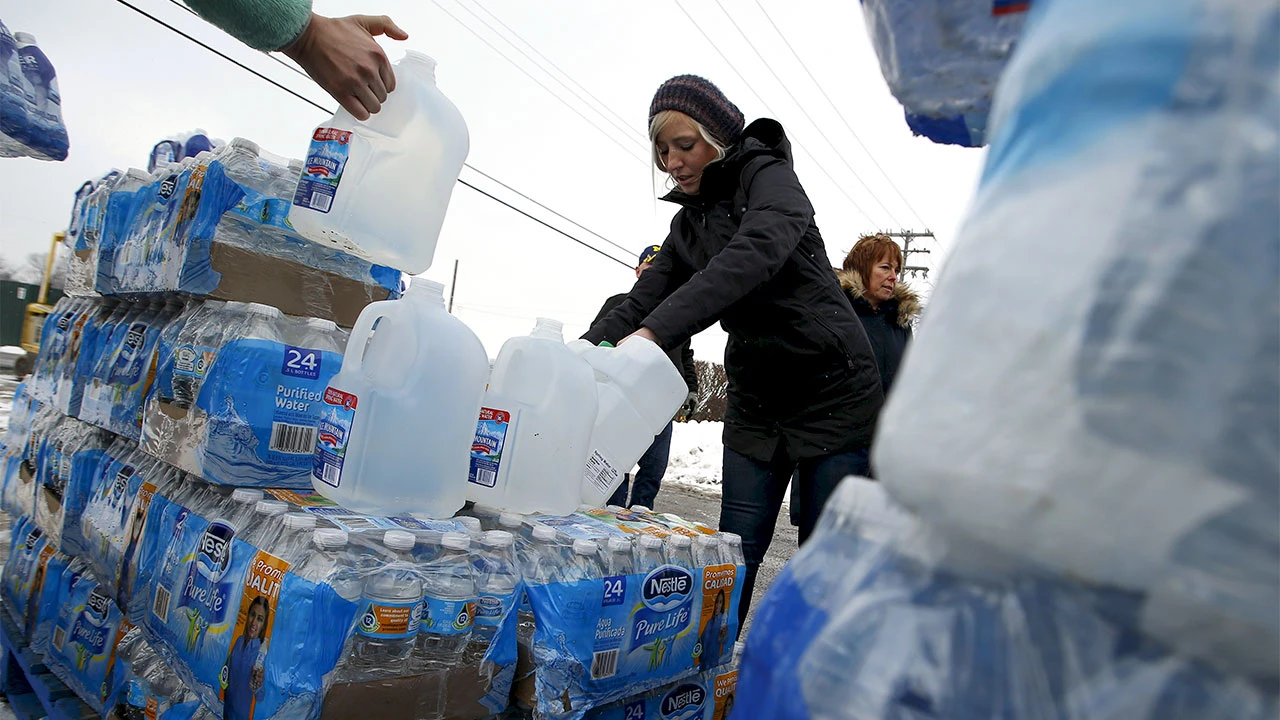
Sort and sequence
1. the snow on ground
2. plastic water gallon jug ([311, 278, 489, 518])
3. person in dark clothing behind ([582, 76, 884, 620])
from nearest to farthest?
1. plastic water gallon jug ([311, 278, 489, 518])
2. person in dark clothing behind ([582, 76, 884, 620])
3. the snow on ground

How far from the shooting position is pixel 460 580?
143 centimetres

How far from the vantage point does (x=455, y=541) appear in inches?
56.7

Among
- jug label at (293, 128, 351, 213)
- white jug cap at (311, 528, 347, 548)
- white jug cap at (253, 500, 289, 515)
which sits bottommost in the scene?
white jug cap at (253, 500, 289, 515)

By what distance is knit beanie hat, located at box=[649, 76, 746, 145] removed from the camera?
7.61ft

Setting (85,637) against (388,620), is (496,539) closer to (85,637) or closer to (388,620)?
(388,620)

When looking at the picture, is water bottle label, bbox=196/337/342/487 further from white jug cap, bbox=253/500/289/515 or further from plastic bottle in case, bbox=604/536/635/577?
plastic bottle in case, bbox=604/536/635/577

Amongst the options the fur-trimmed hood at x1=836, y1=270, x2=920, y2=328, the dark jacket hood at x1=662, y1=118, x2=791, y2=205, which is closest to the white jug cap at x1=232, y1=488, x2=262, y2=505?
the dark jacket hood at x1=662, y1=118, x2=791, y2=205

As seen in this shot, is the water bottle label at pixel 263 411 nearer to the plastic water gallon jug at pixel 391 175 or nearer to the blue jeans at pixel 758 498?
the plastic water gallon jug at pixel 391 175

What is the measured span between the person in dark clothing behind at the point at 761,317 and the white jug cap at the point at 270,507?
3.03ft

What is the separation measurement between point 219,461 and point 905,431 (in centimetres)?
156

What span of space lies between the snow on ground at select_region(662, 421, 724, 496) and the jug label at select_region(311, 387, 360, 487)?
7.67 meters

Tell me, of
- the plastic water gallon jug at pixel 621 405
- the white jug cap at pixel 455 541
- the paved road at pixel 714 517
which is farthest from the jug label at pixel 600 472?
the paved road at pixel 714 517

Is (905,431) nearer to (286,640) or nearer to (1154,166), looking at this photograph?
(1154,166)

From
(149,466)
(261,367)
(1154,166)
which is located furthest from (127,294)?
(1154,166)
